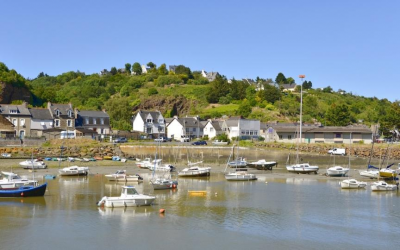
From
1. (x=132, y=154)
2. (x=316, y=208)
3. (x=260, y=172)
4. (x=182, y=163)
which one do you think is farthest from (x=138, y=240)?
(x=132, y=154)

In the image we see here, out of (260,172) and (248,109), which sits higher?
(248,109)

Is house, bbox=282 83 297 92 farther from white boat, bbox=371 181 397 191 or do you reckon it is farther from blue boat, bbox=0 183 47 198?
blue boat, bbox=0 183 47 198

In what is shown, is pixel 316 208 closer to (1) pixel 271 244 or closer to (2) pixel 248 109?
(1) pixel 271 244

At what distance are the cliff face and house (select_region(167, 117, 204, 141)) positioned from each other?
126 feet

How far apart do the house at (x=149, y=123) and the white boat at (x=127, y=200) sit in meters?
74.1

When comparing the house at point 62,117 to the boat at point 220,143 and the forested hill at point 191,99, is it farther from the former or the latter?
the boat at point 220,143

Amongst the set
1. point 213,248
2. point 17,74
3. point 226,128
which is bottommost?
point 213,248

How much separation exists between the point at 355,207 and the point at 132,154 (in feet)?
153

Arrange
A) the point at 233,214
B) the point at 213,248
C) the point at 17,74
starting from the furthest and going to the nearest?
1. the point at 17,74
2. the point at 233,214
3. the point at 213,248

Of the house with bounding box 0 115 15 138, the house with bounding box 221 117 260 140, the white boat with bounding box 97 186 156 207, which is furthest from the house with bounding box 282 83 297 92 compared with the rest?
the white boat with bounding box 97 186 156 207

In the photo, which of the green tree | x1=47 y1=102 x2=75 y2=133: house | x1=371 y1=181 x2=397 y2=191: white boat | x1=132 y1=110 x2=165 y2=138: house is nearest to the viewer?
x1=371 y1=181 x2=397 y2=191: white boat

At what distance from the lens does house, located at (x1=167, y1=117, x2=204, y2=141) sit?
112 meters

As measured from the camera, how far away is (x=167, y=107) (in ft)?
498

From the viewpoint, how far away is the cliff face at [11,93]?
11741 cm
